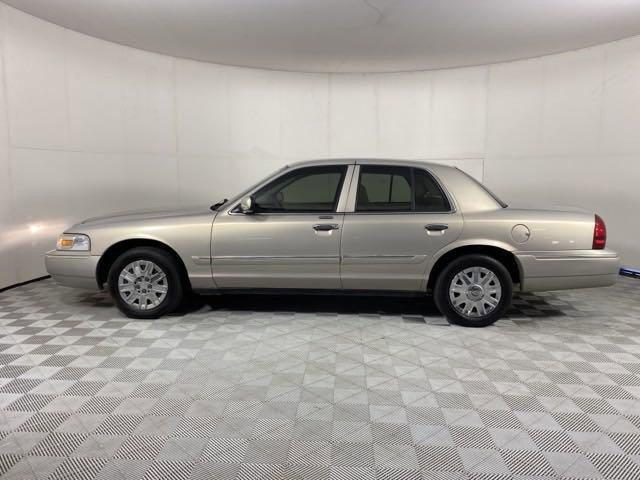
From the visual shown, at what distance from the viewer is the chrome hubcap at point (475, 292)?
4.09 meters

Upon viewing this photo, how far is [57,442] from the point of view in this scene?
233 cm

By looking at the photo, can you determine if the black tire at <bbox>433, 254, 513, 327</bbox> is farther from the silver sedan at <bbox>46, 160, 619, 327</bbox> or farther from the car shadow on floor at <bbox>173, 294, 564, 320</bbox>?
the car shadow on floor at <bbox>173, 294, 564, 320</bbox>

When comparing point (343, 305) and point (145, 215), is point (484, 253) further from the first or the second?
point (145, 215)

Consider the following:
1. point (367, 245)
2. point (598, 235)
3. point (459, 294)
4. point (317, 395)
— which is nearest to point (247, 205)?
point (367, 245)

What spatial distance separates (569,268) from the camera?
13.1ft

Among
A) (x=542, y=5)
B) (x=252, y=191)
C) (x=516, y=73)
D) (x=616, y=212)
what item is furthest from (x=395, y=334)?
(x=516, y=73)

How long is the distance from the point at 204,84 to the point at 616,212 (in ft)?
21.7

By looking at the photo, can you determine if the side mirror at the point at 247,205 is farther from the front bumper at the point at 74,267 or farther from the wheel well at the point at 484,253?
the wheel well at the point at 484,253

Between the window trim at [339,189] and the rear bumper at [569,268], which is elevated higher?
the window trim at [339,189]

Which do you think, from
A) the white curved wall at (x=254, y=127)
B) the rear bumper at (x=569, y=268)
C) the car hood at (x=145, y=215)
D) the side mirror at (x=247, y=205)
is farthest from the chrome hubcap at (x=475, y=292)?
the car hood at (x=145, y=215)

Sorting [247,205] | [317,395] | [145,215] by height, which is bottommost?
[317,395]

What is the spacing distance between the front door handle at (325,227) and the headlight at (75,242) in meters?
2.18

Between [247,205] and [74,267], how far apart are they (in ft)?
5.84

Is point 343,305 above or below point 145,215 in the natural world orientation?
below
